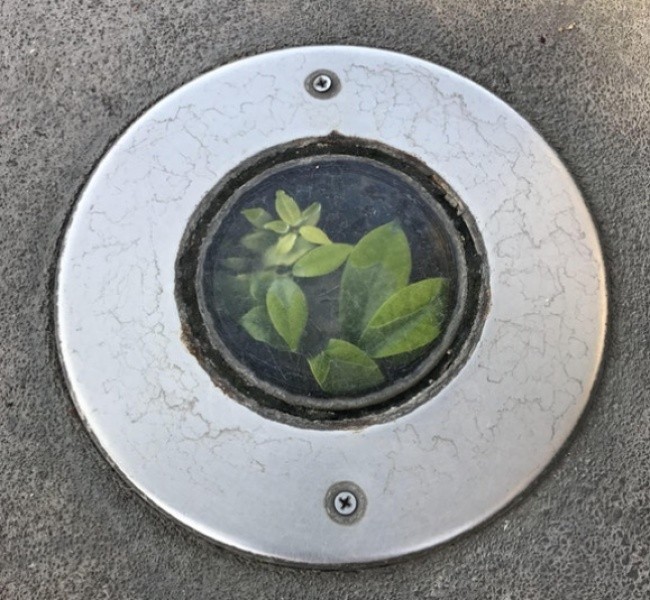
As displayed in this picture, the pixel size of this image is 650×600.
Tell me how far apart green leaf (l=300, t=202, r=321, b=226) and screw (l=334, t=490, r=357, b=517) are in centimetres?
28

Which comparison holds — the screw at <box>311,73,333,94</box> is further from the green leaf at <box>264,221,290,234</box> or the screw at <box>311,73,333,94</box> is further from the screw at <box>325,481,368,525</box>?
the screw at <box>325,481,368,525</box>

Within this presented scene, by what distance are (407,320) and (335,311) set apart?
0.07 meters

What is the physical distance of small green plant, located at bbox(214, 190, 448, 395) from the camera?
74cm

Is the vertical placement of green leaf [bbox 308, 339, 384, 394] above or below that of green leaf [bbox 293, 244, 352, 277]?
below

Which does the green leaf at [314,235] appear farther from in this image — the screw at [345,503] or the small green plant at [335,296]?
the screw at [345,503]

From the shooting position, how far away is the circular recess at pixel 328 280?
74 cm

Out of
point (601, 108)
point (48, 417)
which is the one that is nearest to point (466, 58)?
point (601, 108)

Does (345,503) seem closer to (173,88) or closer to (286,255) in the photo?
(286,255)

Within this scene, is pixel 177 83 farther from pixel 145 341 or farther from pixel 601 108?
pixel 601 108

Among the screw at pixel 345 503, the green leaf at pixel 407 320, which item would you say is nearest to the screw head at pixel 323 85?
the green leaf at pixel 407 320

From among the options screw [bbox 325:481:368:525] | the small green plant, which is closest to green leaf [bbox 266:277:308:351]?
the small green plant

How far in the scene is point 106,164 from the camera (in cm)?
78

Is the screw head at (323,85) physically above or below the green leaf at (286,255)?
above

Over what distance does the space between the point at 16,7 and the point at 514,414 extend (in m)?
0.69
